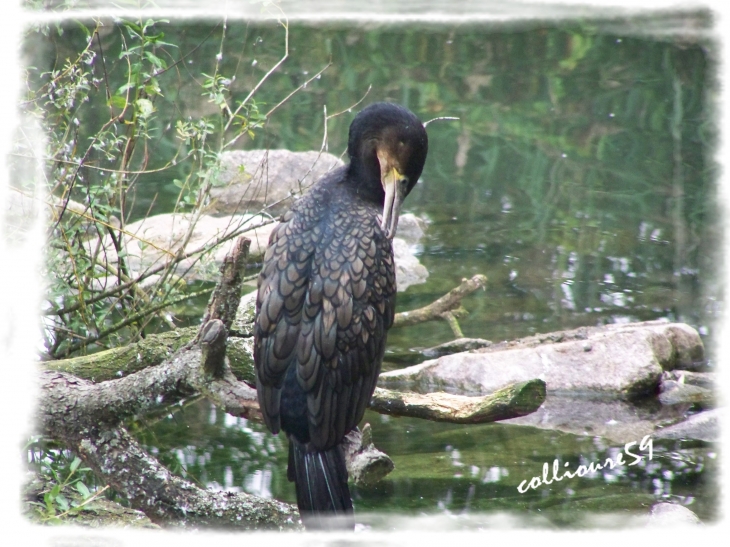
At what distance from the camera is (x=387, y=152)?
411 cm

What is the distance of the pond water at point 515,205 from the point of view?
529 cm

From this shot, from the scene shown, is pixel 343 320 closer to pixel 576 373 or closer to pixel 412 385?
pixel 412 385

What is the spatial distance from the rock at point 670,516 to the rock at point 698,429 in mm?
888

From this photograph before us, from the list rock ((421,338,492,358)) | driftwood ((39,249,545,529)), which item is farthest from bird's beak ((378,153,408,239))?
rock ((421,338,492,358))

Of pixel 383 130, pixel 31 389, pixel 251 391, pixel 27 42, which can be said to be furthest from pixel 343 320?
pixel 27 42

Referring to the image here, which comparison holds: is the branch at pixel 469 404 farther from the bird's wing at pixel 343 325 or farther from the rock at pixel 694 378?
the rock at pixel 694 378

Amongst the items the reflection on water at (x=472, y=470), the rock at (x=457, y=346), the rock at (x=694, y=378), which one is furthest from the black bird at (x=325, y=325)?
the rock at (x=694, y=378)

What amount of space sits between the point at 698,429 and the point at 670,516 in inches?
44.7

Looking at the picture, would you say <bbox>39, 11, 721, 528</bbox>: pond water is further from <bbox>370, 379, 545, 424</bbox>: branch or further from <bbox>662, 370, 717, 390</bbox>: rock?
<bbox>370, 379, 545, 424</bbox>: branch

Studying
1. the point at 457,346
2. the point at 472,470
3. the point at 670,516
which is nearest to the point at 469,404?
the point at 670,516

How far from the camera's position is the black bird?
12.0ft

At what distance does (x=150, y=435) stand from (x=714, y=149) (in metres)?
8.19

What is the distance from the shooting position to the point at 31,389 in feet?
13.2

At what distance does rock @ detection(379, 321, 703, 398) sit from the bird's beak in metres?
2.25
